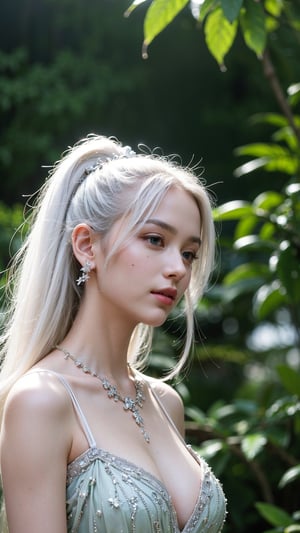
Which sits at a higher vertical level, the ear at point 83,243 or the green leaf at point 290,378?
the ear at point 83,243

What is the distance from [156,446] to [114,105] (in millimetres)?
4547

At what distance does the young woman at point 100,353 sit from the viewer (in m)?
1.94

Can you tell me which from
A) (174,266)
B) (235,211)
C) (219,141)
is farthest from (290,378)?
(219,141)

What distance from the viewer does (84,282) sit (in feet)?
7.43

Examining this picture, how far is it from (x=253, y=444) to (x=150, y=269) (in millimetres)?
1338

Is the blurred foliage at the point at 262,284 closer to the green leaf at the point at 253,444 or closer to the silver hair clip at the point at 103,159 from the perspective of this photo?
the green leaf at the point at 253,444

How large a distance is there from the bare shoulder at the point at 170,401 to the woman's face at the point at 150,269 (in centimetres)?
42

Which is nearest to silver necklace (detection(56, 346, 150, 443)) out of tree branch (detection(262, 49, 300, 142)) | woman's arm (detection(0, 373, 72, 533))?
woman's arm (detection(0, 373, 72, 533))

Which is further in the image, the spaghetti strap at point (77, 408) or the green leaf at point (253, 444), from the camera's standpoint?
the green leaf at point (253, 444)

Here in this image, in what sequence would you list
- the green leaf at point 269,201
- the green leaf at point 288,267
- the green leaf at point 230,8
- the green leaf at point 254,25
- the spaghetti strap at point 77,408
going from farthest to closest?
the green leaf at point 269,201
the green leaf at point 288,267
the green leaf at point 254,25
the green leaf at point 230,8
the spaghetti strap at point 77,408

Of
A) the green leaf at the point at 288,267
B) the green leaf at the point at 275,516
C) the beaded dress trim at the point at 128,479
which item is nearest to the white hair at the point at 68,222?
the beaded dress trim at the point at 128,479

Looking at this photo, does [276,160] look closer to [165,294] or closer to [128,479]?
[165,294]

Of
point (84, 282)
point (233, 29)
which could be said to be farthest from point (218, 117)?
point (84, 282)

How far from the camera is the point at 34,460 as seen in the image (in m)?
1.90
